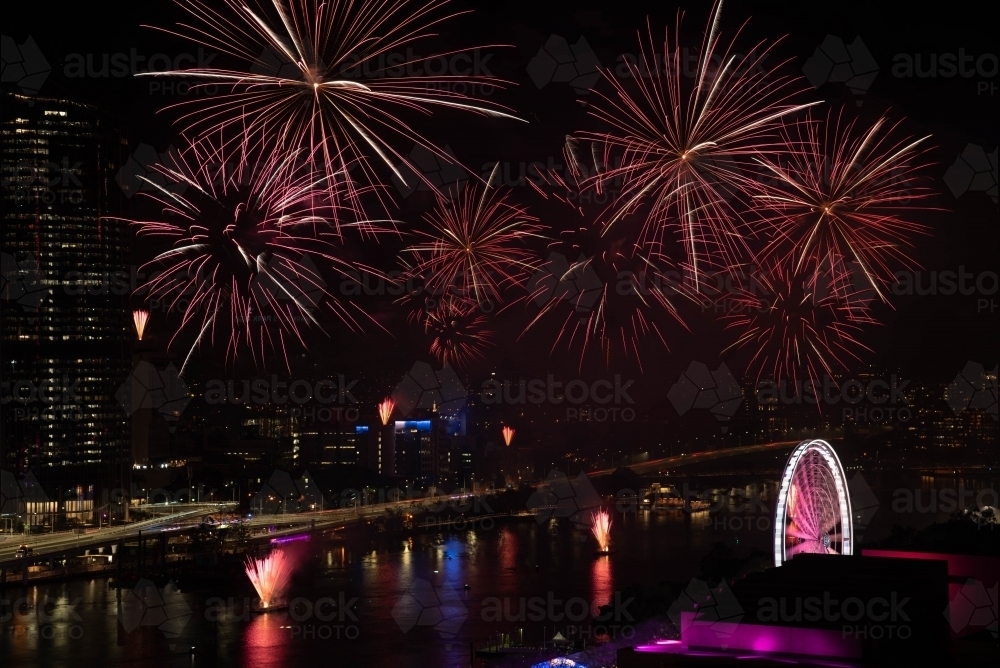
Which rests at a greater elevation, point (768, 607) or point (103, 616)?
point (768, 607)

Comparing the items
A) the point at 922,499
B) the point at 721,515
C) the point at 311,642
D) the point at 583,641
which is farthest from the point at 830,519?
the point at 922,499

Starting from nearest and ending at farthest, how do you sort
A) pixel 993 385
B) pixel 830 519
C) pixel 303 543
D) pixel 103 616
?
pixel 830 519, pixel 103 616, pixel 303 543, pixel 993 385

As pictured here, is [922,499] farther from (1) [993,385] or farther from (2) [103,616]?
(2) [103,616]

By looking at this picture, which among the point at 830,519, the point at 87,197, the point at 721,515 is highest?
the point at 87,197
